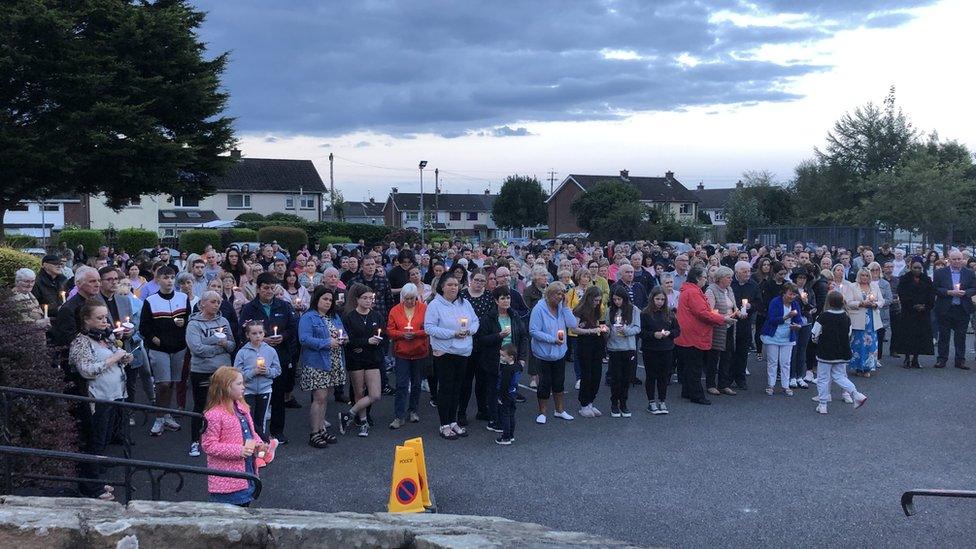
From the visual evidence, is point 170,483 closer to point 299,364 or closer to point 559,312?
point 299,364

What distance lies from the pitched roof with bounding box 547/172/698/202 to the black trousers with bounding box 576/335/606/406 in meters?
69.6

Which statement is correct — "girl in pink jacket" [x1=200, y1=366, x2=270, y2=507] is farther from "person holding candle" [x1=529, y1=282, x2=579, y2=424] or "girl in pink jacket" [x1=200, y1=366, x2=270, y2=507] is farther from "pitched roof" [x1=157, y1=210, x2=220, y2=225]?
"pitched roof" [x1=157, y1=210, x2=220, y2=225]

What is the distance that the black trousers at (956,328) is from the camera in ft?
44.5

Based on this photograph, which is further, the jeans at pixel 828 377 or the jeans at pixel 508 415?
the jeans at pixel 828 377

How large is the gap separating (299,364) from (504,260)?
22.2 feet

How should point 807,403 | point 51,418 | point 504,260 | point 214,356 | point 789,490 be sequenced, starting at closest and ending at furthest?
point 51,418 → point 789,490 → point 214,356 → point 807,403 → point 504,260

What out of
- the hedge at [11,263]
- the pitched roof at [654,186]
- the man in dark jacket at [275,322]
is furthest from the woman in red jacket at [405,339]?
the pitched roof at [654,186]

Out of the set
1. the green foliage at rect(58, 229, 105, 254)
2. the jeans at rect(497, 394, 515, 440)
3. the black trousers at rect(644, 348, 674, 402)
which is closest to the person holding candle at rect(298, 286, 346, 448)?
the jeans at rect(497, 394, 515, 440)

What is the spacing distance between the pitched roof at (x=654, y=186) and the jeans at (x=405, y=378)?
70176 millimetres

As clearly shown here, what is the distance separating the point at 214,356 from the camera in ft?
27.3

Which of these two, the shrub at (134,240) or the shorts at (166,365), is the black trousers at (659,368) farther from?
the shrub at (134,240)

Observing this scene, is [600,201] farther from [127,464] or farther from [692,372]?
[127,464]

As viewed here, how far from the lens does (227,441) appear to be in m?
5.58

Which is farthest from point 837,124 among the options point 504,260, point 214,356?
point 214,356
